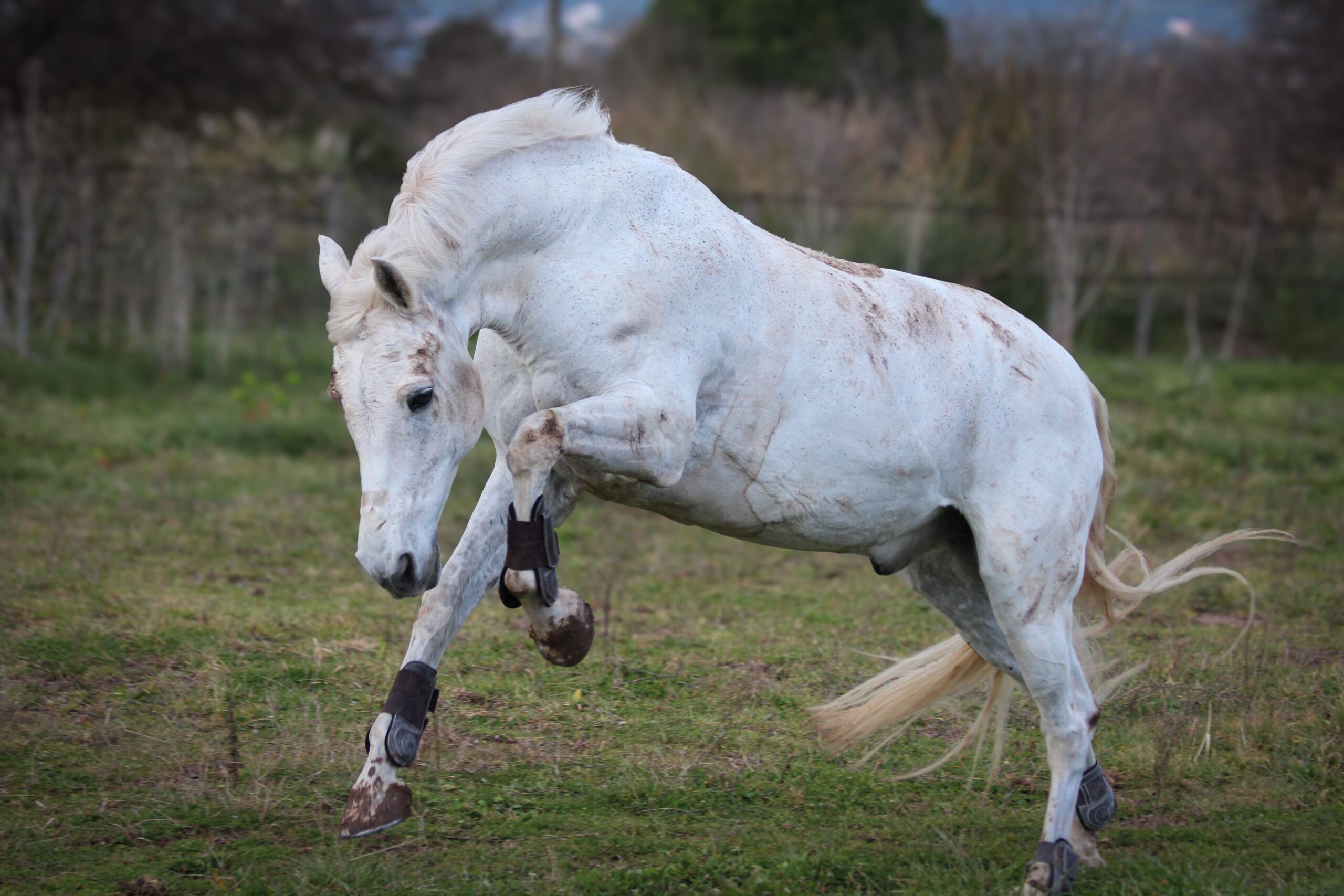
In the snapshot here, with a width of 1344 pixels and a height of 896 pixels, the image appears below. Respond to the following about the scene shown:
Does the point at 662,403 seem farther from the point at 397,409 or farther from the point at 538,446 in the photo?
the point at 397,409

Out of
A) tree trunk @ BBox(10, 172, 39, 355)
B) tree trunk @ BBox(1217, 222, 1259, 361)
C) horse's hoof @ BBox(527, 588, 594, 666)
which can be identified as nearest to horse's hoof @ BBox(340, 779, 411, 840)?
horse's hoof @ BBox(527, 588, 594, 666)

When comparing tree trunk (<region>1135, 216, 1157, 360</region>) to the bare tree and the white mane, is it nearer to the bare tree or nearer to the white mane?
the bare tree

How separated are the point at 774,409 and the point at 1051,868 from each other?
137 centimetres

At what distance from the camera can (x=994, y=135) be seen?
49.8ft

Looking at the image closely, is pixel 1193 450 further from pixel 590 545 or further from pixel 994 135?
pixel 994 135

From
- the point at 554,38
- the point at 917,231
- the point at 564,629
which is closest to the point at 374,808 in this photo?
the point at 564,629

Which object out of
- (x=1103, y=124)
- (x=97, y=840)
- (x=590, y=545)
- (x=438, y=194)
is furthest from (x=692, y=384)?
(x=1103, y=124)

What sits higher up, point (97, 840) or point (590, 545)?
point (97, 840)

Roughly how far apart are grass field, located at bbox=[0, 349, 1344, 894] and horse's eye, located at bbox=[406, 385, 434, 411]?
1121 millimetres

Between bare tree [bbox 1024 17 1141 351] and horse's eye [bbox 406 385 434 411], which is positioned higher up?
horse's eye [bbox 406 385 434 411]

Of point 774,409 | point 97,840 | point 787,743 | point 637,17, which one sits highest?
point 774,409

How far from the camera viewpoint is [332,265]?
10.3 ft

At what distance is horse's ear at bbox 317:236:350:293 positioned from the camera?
3076 millimetres

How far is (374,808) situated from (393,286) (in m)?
1.27
